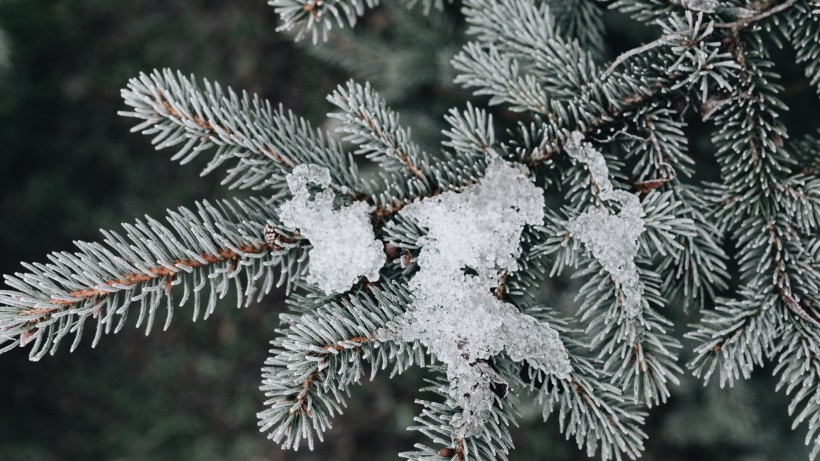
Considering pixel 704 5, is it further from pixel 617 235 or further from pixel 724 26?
pixel 617 235

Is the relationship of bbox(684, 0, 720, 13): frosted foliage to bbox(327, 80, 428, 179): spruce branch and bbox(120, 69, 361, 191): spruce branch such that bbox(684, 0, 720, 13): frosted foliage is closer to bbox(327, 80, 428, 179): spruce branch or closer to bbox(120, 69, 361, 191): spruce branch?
bbox(327, 80, 428, 179): spruce branch

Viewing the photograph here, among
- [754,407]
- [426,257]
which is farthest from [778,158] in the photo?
[754,407]

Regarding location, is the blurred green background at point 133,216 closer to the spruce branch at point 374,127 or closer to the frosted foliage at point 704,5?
the spruce branch at point 374,127

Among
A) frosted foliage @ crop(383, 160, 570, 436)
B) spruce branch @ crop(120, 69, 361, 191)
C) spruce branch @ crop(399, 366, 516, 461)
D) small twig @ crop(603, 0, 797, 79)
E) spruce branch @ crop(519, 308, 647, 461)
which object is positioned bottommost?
spruce branch @ crop(399, 366, 516, 461)

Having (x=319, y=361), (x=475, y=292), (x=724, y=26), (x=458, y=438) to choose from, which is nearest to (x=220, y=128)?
(x=319, y=361)

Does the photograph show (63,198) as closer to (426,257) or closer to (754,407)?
(426,257)

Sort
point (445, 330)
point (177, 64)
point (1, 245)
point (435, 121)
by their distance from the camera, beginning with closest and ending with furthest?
point (445, 330) → point (435, 121) → point (1, 245) → point (177, 64)

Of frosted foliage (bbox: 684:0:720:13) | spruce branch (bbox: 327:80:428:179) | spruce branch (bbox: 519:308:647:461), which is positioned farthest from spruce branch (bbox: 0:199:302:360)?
frosted foliage (bbox: 684:0:720:13)
